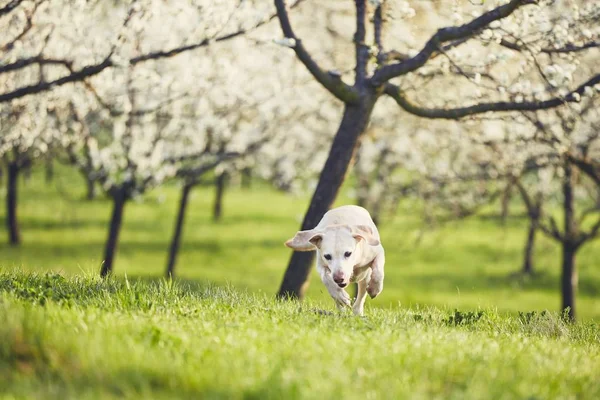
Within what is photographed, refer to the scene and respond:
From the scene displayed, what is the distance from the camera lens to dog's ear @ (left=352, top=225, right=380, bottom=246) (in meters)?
7.57

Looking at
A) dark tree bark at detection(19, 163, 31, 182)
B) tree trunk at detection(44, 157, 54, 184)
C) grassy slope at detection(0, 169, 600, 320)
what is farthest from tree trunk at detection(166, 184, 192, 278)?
dark tree bark at detection(19, 163, 31, 182)

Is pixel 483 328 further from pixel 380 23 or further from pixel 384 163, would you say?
pixel 384 163

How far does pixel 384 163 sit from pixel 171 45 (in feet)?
32.9

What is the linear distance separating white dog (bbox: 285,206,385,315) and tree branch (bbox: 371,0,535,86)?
2.40 m

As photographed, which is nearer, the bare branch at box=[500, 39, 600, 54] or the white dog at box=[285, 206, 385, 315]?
the white dog at box=[285, 206, 385, 315]

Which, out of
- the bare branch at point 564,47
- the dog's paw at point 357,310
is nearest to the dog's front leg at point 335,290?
the dog's paw at point 357,310

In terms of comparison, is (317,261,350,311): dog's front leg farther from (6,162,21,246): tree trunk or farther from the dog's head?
(6,162,21,246): tree trunk

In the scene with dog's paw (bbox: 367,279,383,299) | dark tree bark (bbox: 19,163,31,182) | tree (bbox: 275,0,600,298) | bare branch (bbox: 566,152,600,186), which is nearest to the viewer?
dog's paw (bbox: 367,279,383,299)

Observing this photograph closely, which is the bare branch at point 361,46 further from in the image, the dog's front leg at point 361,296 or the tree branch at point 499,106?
the dog's front leg at point 361,296

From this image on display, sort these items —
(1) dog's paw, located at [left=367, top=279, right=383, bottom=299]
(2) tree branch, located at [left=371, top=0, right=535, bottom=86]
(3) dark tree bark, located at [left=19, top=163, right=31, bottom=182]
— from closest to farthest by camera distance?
1. (1) dog's paw, located at [left=367, top=279, right=383, bottom=299]
2. (2) tree branch, located at [left=371, top=0, right=535, bottom=86]
3. (3) dark tree bark, located at [left=19, top=163, right=31, bottom=182]

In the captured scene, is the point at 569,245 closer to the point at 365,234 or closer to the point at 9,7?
the point at 365,234

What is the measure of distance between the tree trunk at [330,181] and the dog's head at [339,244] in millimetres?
2405

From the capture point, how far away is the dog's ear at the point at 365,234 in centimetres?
757

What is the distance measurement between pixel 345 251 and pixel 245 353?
2.28m
